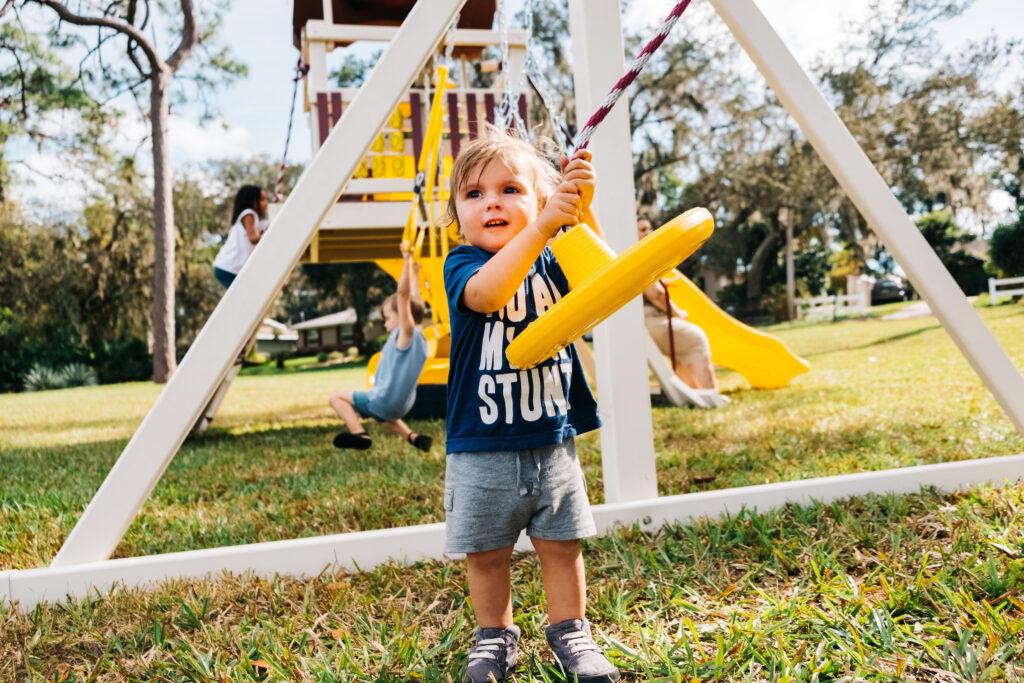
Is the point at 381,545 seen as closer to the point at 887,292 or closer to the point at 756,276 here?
the point at 756,276

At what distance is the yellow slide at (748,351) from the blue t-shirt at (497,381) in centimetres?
483

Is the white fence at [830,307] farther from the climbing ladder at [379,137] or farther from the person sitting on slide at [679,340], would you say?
the climbing ladder at [379,137]

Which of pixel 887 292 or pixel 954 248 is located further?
pixel 954 248

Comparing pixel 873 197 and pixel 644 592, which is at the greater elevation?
pixel 873 197

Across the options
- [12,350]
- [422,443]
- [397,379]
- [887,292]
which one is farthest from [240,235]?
[887,292]

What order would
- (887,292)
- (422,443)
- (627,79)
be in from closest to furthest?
(627,79) < (422,443) < (887,292)

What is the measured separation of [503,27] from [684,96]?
2062cm

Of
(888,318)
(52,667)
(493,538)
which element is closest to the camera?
(493,538)

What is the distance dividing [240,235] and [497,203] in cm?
349

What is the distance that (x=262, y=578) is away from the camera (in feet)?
6.63

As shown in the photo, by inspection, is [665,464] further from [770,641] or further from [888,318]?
[888,318]

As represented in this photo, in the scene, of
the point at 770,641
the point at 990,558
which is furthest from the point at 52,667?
the point at 990,558

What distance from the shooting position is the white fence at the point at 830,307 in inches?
820

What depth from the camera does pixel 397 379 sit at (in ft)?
12.8
